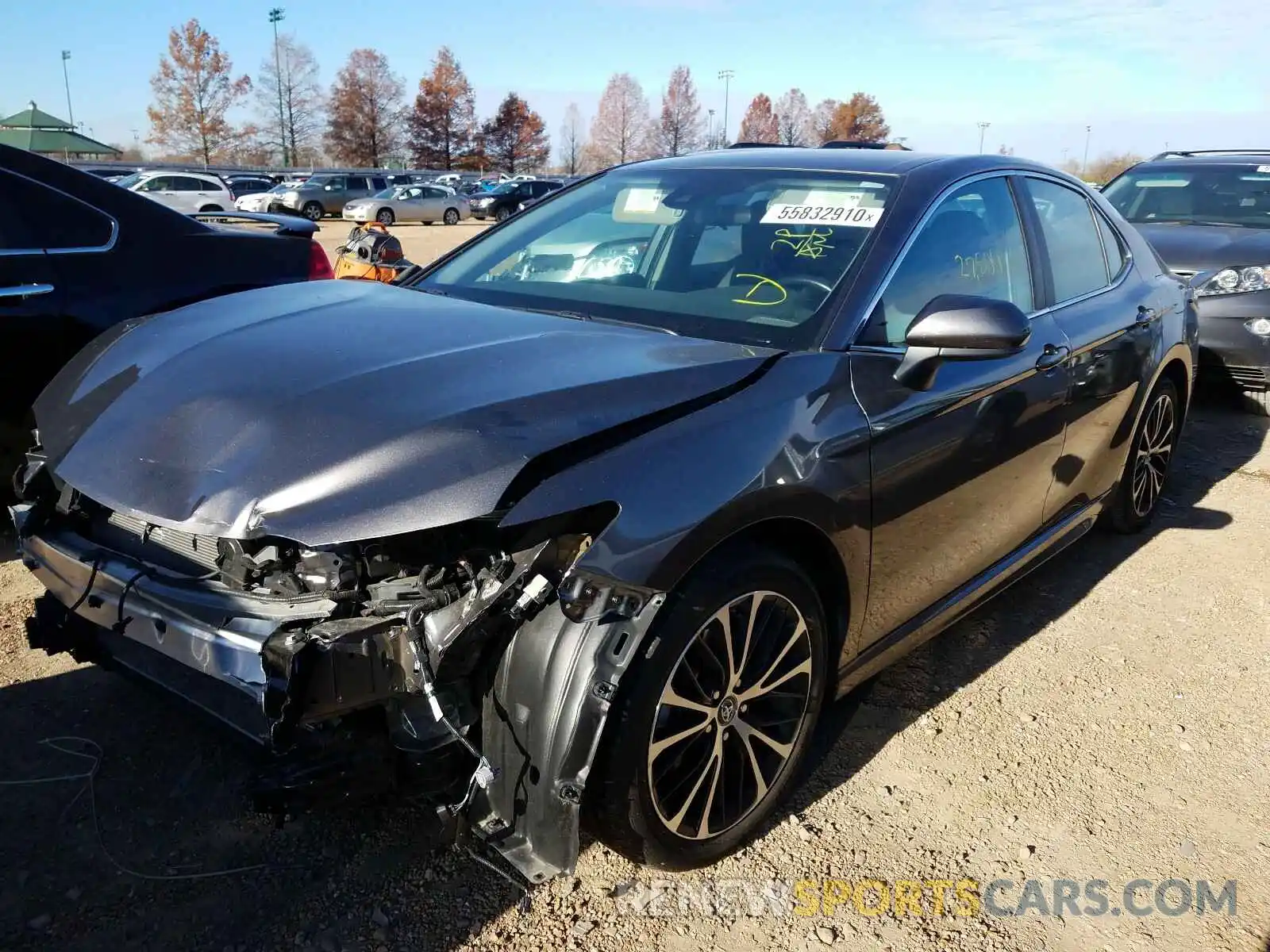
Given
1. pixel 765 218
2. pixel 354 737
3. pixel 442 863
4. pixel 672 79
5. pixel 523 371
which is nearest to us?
pixel 354 737

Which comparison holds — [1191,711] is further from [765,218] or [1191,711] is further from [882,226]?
[765,218]

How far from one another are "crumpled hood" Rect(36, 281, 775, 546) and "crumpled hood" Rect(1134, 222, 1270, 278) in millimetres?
5791

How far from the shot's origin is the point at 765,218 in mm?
3090

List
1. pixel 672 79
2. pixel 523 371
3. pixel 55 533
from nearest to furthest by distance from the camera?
pixel 523 371 < pixel 55 533 < pixel 672 79

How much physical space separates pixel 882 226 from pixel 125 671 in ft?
7.65

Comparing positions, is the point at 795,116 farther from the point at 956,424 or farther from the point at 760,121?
the point at 956,424

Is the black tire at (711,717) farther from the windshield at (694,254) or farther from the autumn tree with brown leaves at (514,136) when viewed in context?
the autumn tree with brown leaves at (514,136)

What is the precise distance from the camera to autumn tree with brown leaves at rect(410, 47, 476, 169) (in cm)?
7075

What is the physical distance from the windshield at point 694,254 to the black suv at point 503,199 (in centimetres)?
3378

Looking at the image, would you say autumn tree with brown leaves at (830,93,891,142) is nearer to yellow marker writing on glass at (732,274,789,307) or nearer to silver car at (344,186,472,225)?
silver car at (344,186,472,225)

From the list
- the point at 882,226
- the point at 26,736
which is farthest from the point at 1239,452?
the point at 26,736

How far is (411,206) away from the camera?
114 feet

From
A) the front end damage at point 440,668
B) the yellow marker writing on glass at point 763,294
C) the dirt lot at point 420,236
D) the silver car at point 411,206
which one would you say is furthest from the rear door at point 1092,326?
the silver car at point 411,206

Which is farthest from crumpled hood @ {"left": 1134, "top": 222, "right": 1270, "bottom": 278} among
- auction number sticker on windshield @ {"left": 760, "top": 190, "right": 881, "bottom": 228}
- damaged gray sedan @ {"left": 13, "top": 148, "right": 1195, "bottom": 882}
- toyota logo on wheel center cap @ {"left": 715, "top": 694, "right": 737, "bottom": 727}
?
toyota logo on wheel center cap @ {"left": 715, "top": 694, "right": 737, "bottom": 727}
